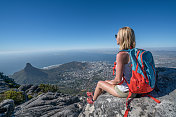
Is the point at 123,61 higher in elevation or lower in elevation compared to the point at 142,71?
higher

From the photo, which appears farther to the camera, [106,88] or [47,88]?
[47,88]

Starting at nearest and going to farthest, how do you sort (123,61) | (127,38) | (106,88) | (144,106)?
(123,61), (144,106), (127,38), (106,88)

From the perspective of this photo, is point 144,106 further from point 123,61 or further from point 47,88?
point 47,88

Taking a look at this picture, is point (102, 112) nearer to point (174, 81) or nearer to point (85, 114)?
point (85, 114)

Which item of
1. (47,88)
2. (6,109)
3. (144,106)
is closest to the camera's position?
(144,106)

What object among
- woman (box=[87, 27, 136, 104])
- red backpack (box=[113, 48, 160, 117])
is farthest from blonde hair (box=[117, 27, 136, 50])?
red backpack (box=[113, 48, 160, 117])

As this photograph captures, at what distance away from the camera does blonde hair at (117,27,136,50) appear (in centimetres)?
322

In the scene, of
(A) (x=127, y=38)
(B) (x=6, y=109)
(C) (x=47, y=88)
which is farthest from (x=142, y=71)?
(C) (x=47, y=88)

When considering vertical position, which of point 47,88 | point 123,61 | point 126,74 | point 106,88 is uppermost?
point 123,61

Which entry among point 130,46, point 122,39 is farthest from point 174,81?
point 122,39

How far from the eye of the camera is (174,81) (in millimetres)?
4516

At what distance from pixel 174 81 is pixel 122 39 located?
13.6ft

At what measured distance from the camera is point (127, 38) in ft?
10.7

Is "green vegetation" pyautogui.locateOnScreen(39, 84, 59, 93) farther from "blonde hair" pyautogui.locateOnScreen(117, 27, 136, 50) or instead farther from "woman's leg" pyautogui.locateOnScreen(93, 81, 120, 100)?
"blonde hair" pyautogui.locateOnScreen(117, 27, 136, 50)
